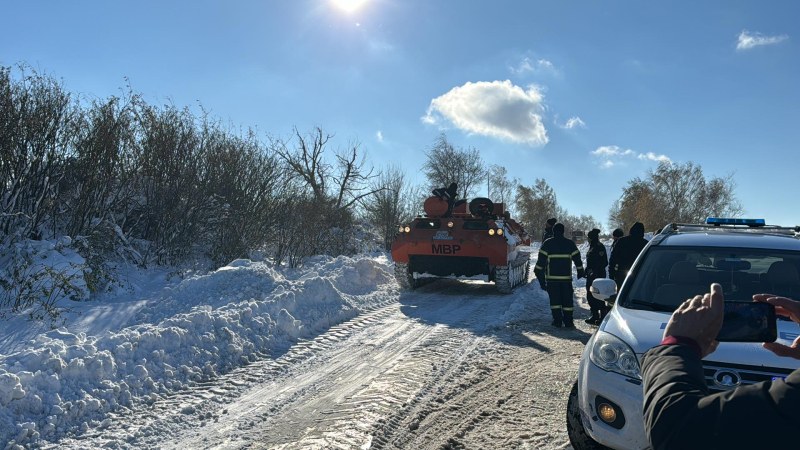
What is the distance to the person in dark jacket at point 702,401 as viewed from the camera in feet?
4.19

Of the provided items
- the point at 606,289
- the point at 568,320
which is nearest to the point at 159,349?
the point at 606,289

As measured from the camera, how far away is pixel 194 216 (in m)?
12.9

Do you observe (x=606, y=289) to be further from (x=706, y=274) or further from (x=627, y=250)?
(x=627, y=250)

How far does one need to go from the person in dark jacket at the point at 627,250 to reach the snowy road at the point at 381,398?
73.0 inches

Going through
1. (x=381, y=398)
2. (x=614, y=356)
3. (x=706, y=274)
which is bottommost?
(x=381, y=398)

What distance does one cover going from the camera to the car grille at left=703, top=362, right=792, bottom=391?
9.30 feet

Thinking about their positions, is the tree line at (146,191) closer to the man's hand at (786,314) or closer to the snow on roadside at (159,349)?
the snow on roadside at (159,349)

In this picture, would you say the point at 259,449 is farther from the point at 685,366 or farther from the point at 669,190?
the point at 669,190

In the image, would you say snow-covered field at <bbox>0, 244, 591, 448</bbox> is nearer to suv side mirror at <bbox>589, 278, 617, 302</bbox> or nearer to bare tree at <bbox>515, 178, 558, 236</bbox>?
suv side mirror at <bbox>589, 278, 617, 302</bbox>

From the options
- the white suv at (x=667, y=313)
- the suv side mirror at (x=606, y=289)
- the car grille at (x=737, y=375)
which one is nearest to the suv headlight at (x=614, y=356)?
the white suv at (x=667, y=313)

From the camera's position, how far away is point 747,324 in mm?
1771

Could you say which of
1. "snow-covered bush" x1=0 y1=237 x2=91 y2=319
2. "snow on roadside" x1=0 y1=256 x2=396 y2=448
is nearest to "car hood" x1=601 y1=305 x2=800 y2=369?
"snow on roadside" x1=0 y1=256 x2=396 y2=448

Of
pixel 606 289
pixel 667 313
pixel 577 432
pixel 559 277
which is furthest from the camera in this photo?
pixel 559 277

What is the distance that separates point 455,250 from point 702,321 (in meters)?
10.2
